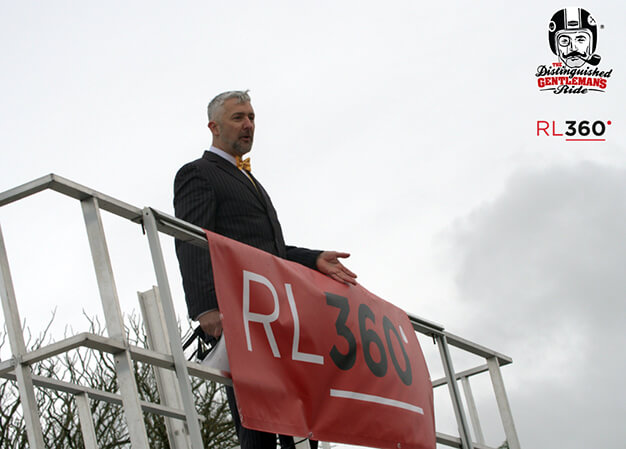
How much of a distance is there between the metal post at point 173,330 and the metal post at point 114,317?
208 mm

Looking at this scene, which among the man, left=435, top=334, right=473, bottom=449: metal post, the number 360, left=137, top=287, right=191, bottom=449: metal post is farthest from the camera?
left=137, top=287, right=191, bottom=449: metal post

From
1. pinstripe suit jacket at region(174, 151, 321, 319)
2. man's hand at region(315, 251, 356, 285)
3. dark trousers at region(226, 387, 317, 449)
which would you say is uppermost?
pinstripe suit jacket at region(174, 151, 321, 319)

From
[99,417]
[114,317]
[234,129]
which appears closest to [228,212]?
[234,129]

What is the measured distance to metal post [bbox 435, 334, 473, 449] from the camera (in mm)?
4613

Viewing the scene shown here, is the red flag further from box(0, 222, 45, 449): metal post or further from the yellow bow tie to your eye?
box(0, 222, 45, 449): metal post

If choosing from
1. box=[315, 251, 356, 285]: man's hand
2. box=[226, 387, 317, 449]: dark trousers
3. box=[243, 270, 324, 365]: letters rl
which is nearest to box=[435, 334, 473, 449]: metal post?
box=[315, 251, 356, 285]: man's hand

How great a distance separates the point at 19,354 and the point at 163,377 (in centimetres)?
294

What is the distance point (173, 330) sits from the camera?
269cm

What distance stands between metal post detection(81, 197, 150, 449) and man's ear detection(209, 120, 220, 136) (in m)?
1.32

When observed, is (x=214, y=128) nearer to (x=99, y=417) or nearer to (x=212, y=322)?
(x=212, y=322)

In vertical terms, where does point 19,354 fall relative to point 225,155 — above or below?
below

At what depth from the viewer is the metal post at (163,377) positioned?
17.1ft

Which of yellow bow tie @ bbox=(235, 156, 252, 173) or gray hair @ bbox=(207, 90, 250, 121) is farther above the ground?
gray hair @ bbox=(207, 90, 250, 121)

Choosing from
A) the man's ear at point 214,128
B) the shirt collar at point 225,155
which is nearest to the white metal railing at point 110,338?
the shirt collar at point 225,155
